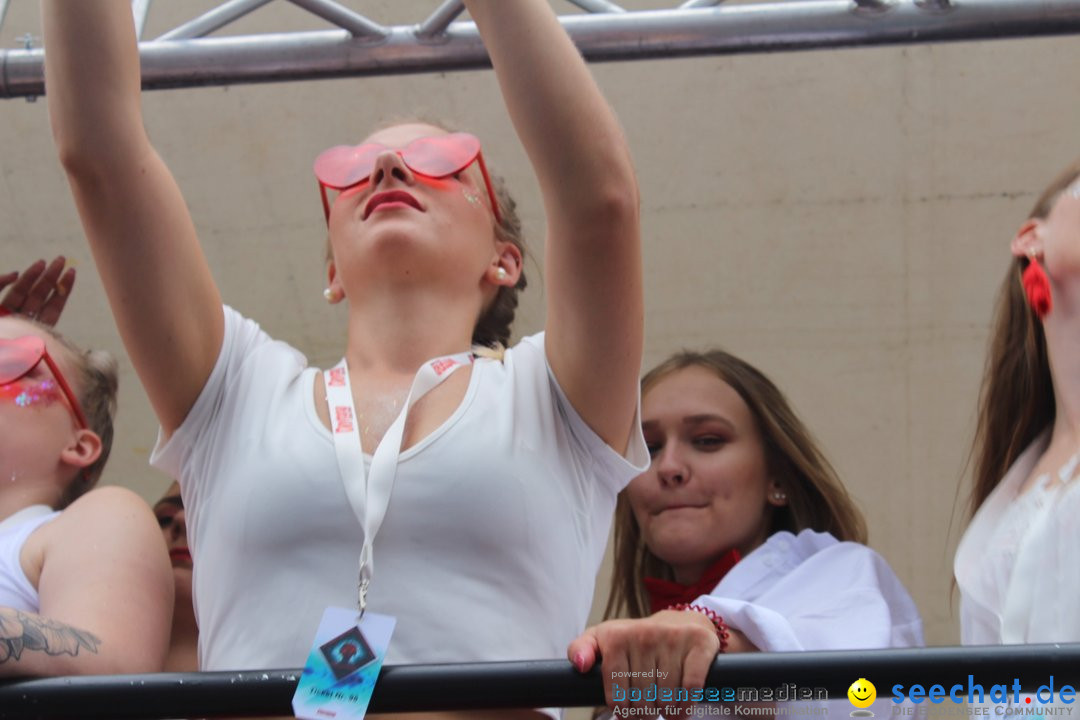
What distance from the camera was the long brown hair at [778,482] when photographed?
2727 millimetres

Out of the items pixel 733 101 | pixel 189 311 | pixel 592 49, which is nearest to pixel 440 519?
pixel 189 311

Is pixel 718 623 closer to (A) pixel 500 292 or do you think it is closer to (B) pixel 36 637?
(A) pixel 500 292

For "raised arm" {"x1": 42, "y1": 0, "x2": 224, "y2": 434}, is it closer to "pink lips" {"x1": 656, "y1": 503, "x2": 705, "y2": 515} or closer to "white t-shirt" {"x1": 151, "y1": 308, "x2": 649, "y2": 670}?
"white t-shirt" {"x1": 151, "y1": 308, "x2": 649, "y2": 670}

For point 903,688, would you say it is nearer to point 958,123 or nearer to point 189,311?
point 189,311

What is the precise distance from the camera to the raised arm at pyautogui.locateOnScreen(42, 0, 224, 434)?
1.77 m

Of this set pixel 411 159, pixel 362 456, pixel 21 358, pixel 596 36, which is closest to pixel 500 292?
pixel 411 159

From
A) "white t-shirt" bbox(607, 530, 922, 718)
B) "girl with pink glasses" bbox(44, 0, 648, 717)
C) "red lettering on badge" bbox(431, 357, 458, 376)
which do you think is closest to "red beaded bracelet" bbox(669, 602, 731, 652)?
"white t-shirt" bbox(607, 530, 922, 718)

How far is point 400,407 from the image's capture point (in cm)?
183

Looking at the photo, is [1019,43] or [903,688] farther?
[1019,43]

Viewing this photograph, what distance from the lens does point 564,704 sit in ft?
5.29

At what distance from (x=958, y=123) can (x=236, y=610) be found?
91.2 inches

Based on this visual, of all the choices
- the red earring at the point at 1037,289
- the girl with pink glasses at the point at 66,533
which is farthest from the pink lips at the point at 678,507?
the girl with pink glasses at the point at 66,533

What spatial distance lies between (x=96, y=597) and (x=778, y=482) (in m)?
1.34

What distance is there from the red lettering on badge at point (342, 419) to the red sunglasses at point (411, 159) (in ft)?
1.25
